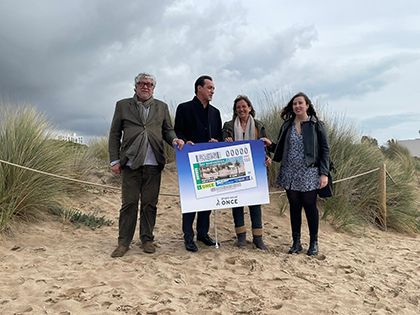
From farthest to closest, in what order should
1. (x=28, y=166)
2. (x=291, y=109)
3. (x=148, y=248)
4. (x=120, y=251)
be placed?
(x=28, y=166) → (x=291, y=109) → (x=148, y=248) → (x=120, y=251)

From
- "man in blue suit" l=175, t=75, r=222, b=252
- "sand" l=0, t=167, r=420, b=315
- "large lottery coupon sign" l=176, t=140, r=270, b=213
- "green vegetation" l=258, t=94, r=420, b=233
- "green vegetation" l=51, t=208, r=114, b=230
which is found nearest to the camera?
"sand" l=0, t=167, r=420, b=315

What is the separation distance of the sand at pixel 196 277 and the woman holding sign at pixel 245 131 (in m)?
0.29

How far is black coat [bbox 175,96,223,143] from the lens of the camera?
3996 millimetres

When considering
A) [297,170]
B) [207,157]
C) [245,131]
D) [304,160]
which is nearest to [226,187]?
[207,157]

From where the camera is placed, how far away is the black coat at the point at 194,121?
4.00 metres

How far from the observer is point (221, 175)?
12.9 feet

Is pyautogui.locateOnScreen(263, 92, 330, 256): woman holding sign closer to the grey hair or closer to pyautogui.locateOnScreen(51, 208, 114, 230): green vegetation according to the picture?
the grey hair

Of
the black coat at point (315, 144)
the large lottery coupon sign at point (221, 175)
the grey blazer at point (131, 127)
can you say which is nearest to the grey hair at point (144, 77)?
the grey blazer at point (131, 127)

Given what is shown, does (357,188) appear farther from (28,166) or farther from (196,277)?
(28,166)

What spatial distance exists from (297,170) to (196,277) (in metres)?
1.63

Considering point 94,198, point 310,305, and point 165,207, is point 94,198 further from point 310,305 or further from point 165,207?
point 310,305

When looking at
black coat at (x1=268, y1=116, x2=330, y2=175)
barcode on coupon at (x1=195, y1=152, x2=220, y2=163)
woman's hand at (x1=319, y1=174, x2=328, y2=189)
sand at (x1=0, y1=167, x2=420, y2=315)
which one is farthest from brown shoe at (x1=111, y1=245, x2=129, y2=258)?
woman's hand at (x1=319, y1=174, x2=328, y2=189)

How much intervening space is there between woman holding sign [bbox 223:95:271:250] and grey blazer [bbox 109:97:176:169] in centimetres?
74

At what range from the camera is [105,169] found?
8188mm
